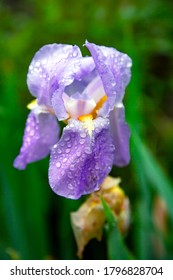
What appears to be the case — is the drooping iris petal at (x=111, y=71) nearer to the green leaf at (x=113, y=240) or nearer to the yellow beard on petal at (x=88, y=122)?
the yellow beard on petal at (x=88, y=122)

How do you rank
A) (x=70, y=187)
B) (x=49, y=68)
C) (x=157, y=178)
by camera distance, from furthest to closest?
(x=157, y=178) → (x=49, y=68) → (x=70, y=187)

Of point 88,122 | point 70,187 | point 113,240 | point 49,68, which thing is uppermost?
point 49,68

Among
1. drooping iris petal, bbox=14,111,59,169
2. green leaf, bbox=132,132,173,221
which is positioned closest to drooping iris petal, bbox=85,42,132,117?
drooping iris petal, bbox=14,111,59,169

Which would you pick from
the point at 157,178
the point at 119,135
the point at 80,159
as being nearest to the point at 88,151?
the point at 80,159

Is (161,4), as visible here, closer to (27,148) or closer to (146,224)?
(146,224)

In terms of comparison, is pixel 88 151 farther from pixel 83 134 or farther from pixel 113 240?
pixel 113 240

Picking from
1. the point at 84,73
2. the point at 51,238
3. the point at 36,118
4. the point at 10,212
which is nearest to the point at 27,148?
the point at 36,118

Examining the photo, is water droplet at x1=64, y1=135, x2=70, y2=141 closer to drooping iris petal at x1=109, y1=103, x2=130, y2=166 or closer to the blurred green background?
drooping iris petal at x1=109, y1=103, x2=130, y2=166
